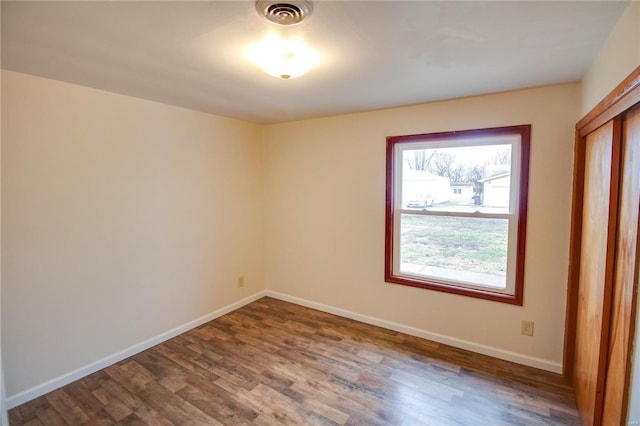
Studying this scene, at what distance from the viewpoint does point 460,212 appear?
9.30 ft

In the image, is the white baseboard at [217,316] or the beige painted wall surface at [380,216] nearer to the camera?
the white baseboard at [217,316]

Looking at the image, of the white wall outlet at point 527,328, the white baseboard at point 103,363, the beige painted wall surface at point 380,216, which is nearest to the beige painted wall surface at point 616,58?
the beige painted wall surface at point 380,216

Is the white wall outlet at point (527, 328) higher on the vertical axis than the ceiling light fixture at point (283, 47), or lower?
lower

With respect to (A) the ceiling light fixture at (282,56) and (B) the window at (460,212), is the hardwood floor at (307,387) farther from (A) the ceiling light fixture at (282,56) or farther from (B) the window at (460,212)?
(A) the ceiling light fixture at (282,56)

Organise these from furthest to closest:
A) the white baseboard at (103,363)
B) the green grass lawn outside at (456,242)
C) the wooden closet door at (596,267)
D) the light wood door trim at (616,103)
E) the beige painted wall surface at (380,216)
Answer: the green grass lawn outside at (456,242)
the beige painted wall surface at (380,216)
the white baseboard at (103,363)
the wooden closet door at (596,267)
the light wood door trim at (616,103)

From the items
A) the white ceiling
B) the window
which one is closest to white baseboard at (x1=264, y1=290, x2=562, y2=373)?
the window

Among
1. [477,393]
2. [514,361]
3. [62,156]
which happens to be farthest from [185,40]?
[514,361]

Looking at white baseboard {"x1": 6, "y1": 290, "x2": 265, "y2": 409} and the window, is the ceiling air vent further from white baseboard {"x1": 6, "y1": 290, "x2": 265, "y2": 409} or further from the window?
white baseboard {"x1": 6, "y1": 290, "x2": 265, "y2": 409}

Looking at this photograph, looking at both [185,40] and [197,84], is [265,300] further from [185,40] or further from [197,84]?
[185,40]

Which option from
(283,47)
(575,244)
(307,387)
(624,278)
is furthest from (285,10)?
(575,244)

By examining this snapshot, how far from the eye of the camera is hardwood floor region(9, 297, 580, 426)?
2012 millimetres

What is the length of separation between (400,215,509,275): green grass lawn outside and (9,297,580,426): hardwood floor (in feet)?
2.57

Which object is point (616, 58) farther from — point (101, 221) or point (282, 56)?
point (101, 221)

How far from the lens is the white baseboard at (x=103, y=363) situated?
84.5 inches
